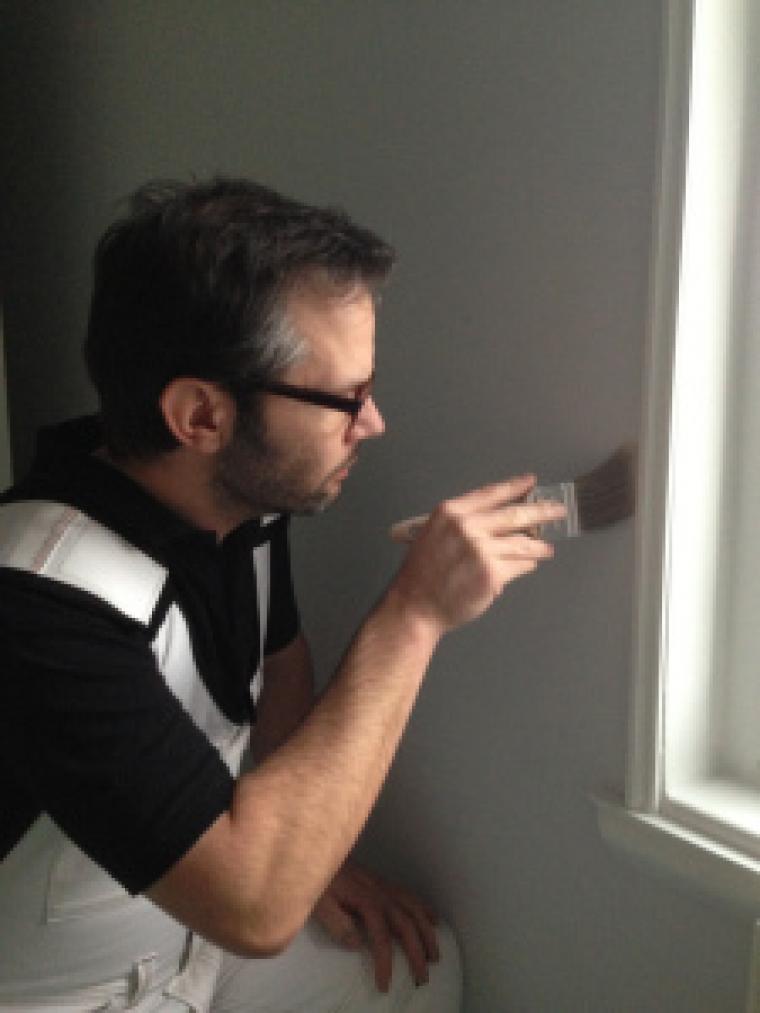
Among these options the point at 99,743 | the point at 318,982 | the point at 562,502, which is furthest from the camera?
the point at 318,982

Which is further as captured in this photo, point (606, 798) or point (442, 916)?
point (442, 916)

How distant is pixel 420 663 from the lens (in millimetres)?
808

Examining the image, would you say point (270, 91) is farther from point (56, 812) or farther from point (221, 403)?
point (56, 812)

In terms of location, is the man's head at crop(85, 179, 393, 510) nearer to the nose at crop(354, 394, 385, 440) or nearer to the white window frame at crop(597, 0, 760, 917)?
the nose at crop(354, 394, 385, 440)

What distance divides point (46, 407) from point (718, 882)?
1.42 metres

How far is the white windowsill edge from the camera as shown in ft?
2.48

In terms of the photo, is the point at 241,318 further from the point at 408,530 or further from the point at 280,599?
the point at 280,599

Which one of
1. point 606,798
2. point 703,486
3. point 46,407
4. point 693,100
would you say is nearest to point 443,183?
point 693,100

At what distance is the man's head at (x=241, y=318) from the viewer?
0.80 metres

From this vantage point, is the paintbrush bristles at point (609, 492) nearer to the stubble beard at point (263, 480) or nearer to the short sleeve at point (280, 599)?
the stubble beard at point (263, 480)

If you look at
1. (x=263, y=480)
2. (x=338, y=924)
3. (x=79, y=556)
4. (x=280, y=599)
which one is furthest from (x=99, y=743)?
(x=338, y=924)

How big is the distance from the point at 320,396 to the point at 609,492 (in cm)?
27

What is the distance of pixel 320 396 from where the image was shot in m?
0.82

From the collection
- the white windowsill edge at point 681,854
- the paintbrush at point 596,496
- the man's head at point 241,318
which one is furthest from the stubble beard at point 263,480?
the white windowsill edge at point 681,854
